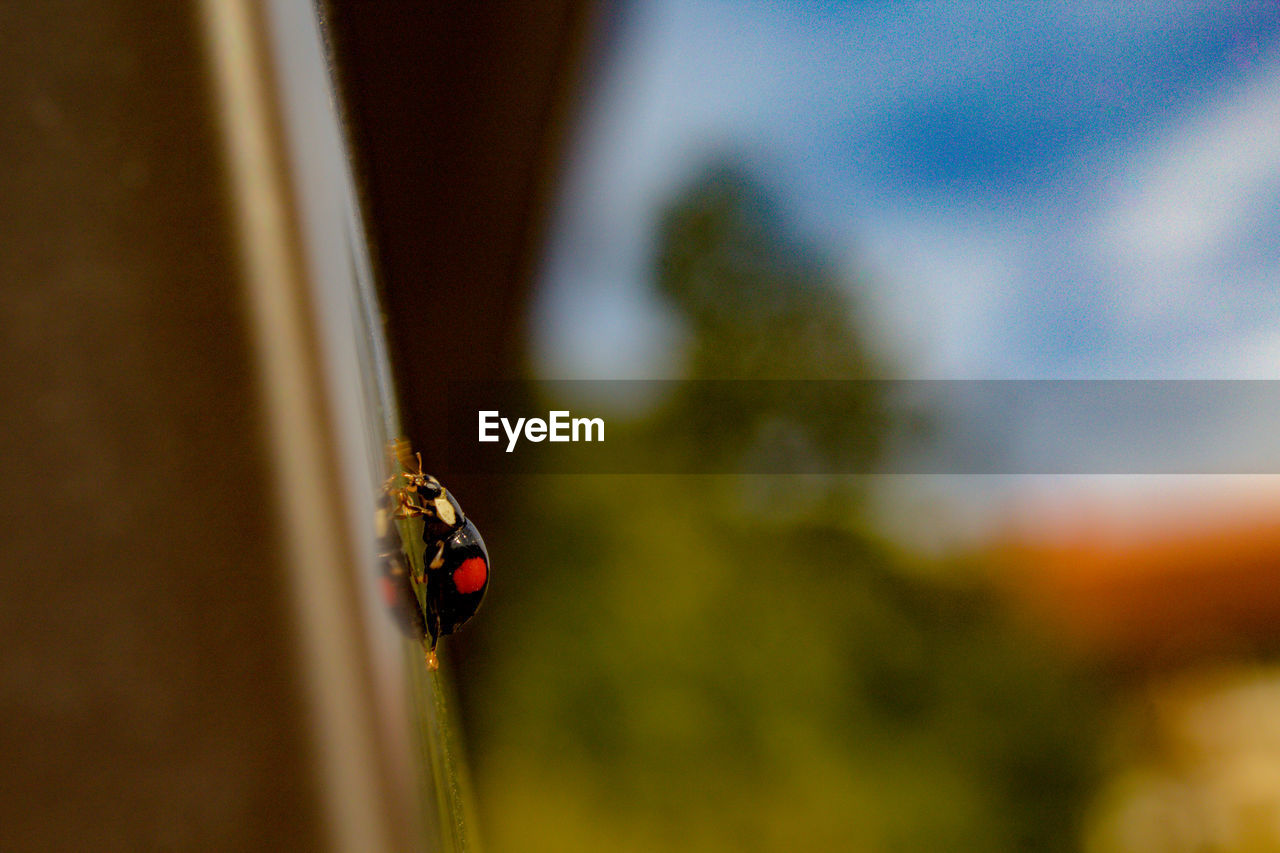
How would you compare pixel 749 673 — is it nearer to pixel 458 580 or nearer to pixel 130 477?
pixel 458 580

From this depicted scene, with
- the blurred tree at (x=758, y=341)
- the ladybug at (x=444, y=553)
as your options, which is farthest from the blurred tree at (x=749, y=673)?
the ladybug at (x=444, y=553)

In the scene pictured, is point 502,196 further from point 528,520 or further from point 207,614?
point 207,614

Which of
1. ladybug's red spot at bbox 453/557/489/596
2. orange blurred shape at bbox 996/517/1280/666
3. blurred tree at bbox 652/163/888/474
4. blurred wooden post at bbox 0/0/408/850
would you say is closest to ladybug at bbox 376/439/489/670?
ladybug's red spot at bbox 453/557/489/596

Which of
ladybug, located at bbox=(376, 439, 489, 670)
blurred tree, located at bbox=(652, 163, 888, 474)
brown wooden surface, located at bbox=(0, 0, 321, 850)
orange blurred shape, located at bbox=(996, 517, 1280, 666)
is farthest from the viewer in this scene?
blurred tree, located at bbox=(652, 163, 888, 474)

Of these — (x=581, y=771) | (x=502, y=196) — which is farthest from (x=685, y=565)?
(x=502, y=196)

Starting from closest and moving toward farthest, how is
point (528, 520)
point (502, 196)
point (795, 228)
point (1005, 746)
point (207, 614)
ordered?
point (207, 614)
point (502, 196)
point (1005, 746)
point (528, 520)
point (795, 228)

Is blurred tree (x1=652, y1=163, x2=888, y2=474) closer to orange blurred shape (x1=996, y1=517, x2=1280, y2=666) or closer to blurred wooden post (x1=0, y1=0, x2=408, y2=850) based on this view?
orange blurred shape (x1=996, y1=517, x2=1280, y2=666)

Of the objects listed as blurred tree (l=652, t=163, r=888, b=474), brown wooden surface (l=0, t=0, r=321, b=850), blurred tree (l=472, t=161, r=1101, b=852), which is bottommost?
blurred tree (l=472, t=161, r=1101, b=852)

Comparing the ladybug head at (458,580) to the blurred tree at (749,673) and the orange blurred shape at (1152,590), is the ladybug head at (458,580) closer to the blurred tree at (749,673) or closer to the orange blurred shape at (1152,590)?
the blurred tree at (749,673)
